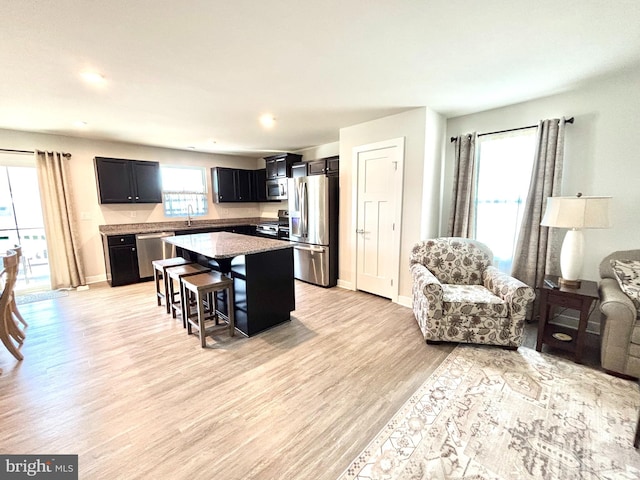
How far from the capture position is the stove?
5340 millimetres

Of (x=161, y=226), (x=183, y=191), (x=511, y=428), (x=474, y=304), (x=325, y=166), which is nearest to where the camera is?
(x=511, y=428)

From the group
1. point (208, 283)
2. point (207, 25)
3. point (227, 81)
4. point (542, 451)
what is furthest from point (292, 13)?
point (542, 451)

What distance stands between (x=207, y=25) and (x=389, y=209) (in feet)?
9.16

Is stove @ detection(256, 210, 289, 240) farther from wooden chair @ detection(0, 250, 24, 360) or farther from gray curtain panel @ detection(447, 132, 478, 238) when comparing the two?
wooden chair @ detection(0, 250, 24, 360)

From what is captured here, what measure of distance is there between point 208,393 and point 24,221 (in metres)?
4.78

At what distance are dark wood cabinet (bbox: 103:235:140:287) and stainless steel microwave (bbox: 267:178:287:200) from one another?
9.36ft

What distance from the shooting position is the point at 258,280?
2.85 m

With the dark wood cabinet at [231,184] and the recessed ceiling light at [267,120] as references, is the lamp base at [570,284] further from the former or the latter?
the dark wood cabinet at [231,184]

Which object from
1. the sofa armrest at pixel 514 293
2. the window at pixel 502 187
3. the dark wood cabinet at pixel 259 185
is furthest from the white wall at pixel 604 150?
the dark wood cabinet at pixel 259 185

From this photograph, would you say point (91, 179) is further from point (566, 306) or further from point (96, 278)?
point (566, 306)

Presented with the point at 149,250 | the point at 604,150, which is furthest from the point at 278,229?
the point at 604,150

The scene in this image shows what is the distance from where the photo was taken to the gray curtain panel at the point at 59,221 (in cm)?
425

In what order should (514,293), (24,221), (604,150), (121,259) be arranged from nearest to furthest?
1. (514,293)
2. (604,150)
3. (24,221)
4. (121,259)

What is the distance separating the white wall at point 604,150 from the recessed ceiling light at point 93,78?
14.5ft
